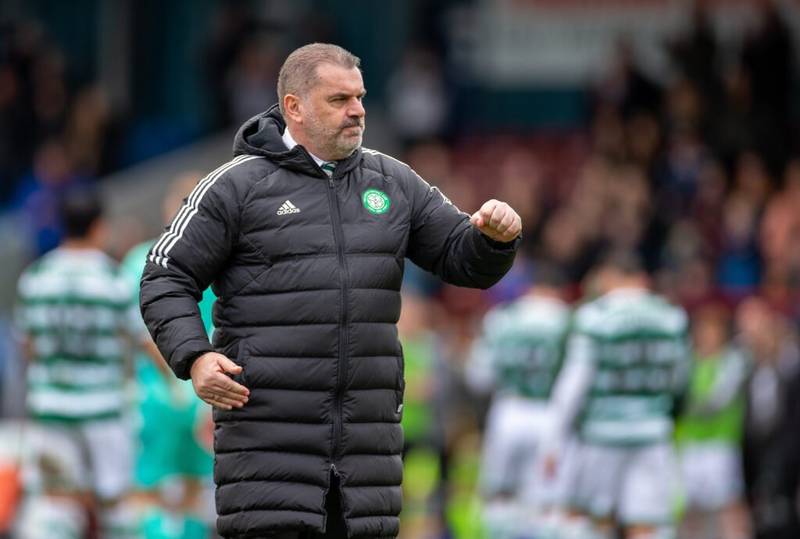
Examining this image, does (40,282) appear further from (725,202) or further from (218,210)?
(725,202)

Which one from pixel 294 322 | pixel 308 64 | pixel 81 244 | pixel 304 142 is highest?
pixel 81 244

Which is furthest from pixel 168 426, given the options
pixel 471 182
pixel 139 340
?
pixel 471 182

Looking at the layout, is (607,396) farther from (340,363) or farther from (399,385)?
(340,363)

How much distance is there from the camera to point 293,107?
6949 mm

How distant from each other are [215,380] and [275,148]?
0.93m

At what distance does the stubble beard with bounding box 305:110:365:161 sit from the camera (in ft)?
22.5

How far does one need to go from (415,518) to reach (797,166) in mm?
4751

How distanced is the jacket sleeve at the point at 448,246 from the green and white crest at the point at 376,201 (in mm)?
138

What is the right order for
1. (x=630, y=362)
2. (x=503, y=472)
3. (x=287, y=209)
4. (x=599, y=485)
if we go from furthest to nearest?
(x=503, y=472) → (x=599, y=485) → (x=630, y=362) → (x=287, y=209)

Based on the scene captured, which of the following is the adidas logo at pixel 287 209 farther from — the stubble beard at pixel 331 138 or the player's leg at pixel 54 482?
the player's leg at pixel 54 482

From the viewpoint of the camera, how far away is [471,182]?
68.3 feet

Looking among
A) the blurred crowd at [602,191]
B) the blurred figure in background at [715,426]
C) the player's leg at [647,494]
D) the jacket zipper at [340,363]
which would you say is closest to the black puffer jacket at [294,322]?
the jacket zipper at [340,363]

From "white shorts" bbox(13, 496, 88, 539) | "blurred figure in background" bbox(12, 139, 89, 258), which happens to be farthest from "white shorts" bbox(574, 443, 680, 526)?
"blurred figure in background" bbox(12, 139, 89, 258)

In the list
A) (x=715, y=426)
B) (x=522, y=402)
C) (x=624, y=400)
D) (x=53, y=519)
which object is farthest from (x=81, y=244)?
(x=715, y=426)
